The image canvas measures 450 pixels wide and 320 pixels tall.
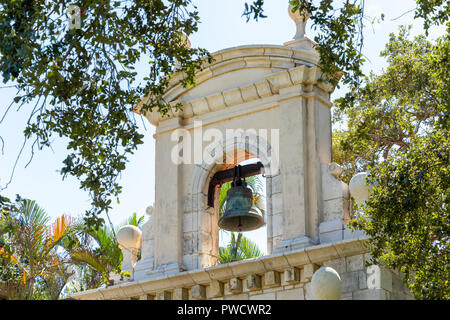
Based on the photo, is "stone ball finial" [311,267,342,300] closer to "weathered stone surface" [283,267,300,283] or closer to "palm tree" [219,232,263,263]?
"weathered stone surface" [283,267,300,283]

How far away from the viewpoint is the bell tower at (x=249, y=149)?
13.8 meters

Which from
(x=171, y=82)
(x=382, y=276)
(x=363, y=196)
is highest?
(x=171, y=82)

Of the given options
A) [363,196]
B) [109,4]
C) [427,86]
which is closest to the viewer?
[109,4]

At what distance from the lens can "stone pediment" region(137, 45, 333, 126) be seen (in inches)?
561

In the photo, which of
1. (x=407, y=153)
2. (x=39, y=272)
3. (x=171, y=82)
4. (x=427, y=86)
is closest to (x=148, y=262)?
(x=171, y=82)

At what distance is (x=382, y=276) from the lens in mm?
12641

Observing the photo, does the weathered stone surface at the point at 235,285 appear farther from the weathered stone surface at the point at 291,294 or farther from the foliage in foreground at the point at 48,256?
the foliage in foreground at the point at 48,256

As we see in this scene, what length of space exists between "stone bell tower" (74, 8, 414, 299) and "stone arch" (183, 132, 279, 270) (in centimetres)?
2

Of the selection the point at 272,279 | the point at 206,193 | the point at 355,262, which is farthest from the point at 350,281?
the point at 206,193

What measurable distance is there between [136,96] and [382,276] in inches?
152

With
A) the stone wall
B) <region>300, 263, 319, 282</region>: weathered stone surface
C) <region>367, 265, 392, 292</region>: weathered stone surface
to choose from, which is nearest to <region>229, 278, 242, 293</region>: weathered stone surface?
the stone wall

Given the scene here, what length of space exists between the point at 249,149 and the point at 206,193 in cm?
100

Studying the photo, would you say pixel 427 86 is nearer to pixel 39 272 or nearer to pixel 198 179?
pixel 198 179

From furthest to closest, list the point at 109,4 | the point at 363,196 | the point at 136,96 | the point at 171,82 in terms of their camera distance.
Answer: the point at 171,82, the point at 363,196, the point at 136,96, the point at 109,4
